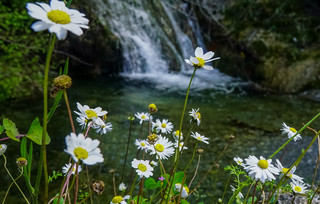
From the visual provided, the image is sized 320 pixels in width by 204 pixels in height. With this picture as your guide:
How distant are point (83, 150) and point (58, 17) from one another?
242 millimetres

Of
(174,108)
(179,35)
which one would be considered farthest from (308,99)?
(179,35)

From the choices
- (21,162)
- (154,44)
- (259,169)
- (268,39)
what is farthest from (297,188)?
(268,39)

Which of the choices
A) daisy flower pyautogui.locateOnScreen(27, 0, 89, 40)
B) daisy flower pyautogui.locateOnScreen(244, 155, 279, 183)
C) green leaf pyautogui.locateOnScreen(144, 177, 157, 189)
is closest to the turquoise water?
green leaf pyautogui.locateOnScreen(144, 177, 157, 189)

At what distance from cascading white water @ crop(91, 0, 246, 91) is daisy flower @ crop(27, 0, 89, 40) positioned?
4.50 meters

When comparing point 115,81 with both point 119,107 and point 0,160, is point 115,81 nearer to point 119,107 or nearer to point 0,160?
point 119,107

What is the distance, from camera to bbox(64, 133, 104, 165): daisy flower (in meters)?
0.46

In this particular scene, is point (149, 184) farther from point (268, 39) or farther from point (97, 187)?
point (268, 39)

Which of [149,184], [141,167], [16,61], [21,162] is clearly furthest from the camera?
[16,61]

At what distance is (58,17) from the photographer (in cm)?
47

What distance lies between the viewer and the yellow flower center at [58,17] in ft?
1.53

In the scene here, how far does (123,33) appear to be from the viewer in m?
5.67

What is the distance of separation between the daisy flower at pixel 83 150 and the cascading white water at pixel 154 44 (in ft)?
14.8

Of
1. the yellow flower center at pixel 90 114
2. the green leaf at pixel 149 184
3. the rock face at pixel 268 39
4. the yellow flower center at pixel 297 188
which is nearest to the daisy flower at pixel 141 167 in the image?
the green leaf at pixel 149 184

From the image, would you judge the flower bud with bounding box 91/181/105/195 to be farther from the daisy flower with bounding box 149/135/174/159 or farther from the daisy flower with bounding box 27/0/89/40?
the daisy flower with bounding box 27/0/89/40
